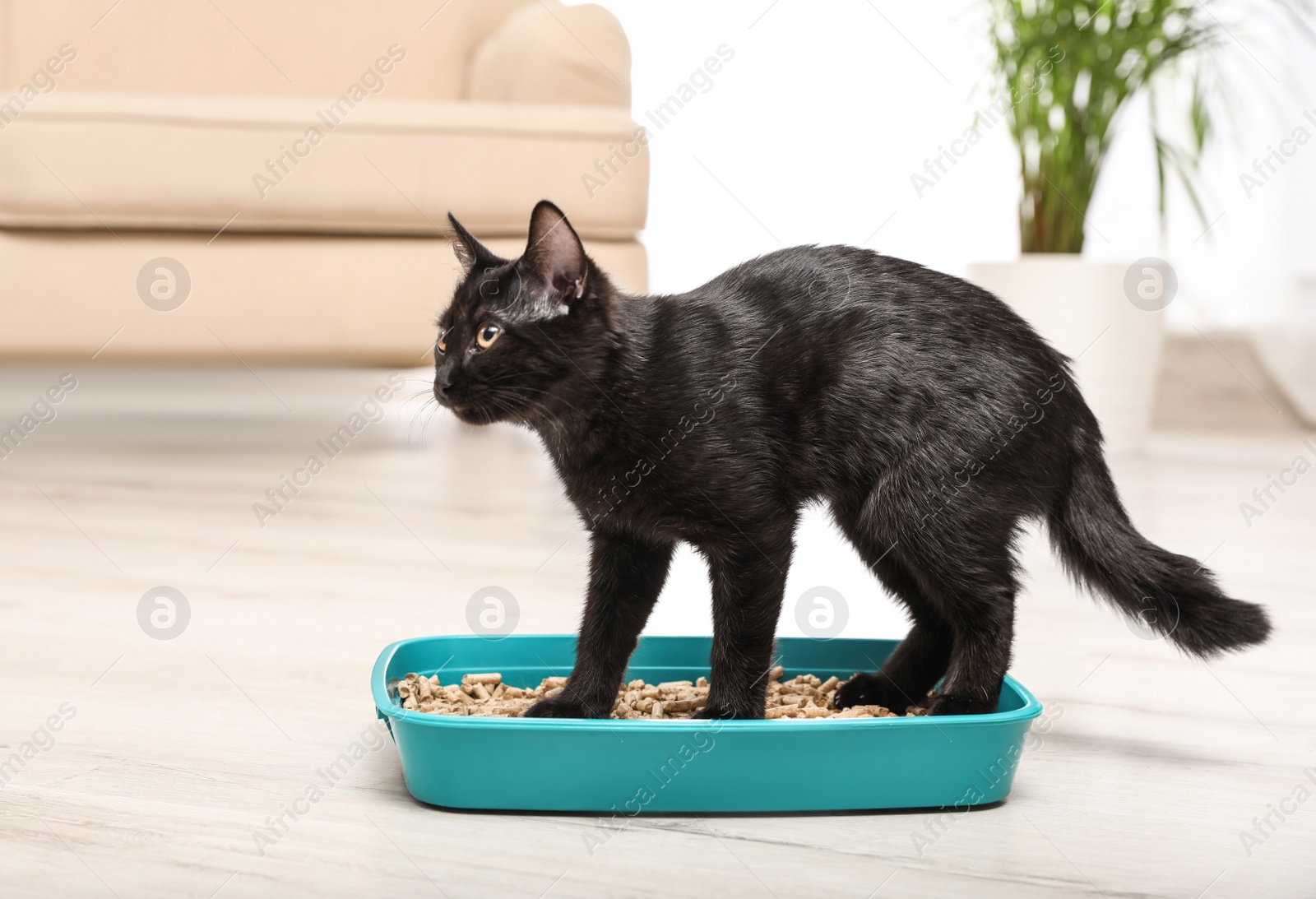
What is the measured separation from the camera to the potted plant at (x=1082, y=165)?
3158mm

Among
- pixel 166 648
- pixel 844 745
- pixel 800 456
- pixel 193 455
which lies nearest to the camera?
pixel 844 745

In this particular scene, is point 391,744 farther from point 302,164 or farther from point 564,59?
point 564,59

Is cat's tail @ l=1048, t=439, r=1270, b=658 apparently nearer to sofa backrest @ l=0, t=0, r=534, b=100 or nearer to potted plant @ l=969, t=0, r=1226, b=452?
potted plant @ l=969, t=0, r=1226, b=452

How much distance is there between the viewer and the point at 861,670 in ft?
5.11

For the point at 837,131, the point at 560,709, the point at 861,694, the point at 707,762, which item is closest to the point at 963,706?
the point at 861,694

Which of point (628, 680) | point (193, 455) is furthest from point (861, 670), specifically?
point (193, 455)

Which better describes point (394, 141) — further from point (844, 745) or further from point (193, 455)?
point (844, 745)

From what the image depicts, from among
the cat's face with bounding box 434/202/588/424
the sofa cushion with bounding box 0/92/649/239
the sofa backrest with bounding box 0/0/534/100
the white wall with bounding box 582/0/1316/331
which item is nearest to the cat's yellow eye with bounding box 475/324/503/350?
the cat's face with bounding box 434/202/588/424

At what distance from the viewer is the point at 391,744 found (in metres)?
1.40

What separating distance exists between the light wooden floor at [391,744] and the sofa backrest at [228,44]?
135 cm

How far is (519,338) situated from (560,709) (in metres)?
0.39

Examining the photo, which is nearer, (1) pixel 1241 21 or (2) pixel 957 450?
(2) pixel 957 450

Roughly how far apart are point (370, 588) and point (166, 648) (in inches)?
15.8

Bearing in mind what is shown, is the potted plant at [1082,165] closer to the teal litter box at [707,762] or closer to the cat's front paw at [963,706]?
the cat's front paw at [963,706]
